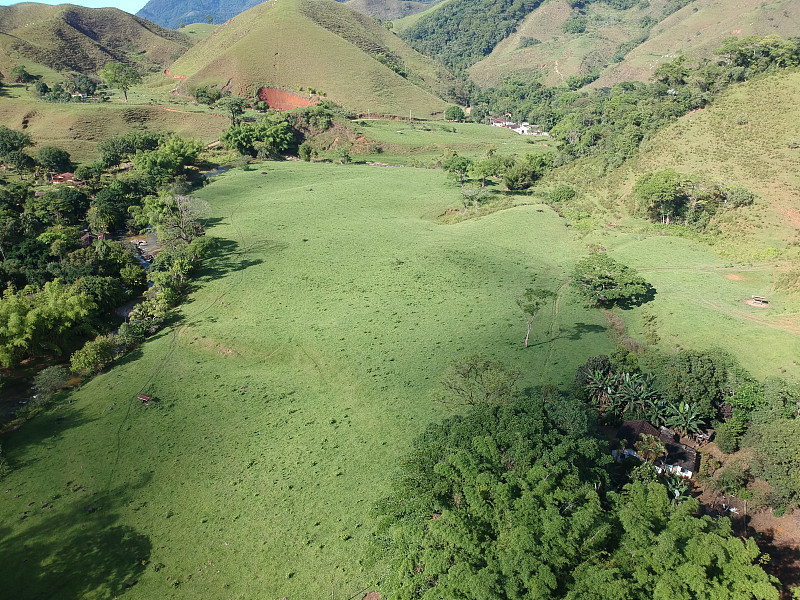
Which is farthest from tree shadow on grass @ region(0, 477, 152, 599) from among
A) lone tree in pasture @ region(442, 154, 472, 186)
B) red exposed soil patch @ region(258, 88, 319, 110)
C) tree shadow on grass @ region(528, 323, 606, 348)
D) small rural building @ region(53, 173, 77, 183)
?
red exposed soil patch @ region(258, 88, 319, 110)

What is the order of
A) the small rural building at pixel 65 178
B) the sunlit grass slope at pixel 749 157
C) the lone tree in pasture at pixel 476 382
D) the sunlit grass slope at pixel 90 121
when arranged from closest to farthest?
the lone tree in pasture at pixel 476 382 < the sunlit grass slope at pixel 749 157 < the small rural building at pixel 65 178 < the sunlit grass slope at pixel 90 121

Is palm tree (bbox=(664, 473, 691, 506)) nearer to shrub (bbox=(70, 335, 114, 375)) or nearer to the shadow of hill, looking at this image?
the shadow of hill

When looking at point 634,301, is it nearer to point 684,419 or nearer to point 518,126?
point 684,419

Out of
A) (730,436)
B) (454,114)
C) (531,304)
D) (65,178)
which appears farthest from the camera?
(454,114)

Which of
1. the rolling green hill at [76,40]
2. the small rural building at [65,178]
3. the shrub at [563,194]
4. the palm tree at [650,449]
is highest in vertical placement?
the rolling green hill at [76,40]

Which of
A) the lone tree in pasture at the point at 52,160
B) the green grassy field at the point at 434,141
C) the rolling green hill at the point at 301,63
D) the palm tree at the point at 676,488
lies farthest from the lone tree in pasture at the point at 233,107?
the palm tree at the point at 676,488

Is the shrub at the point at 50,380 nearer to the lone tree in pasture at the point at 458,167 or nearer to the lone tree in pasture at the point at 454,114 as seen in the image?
the lone tree in pasture at the point at 458,167

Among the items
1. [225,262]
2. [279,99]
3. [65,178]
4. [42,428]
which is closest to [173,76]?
[279,99]

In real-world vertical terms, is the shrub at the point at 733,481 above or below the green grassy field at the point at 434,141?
below
